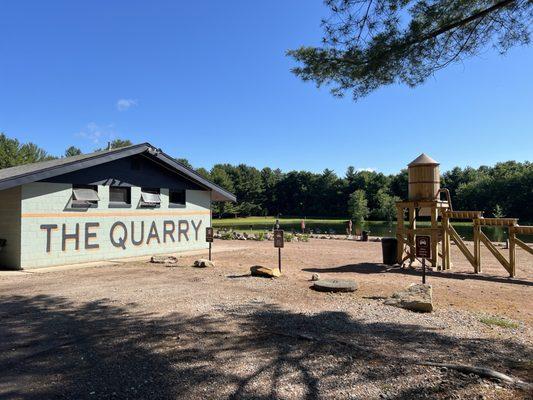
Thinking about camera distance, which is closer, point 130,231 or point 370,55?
point 370,55

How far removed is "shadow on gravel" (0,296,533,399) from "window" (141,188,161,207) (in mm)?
9737

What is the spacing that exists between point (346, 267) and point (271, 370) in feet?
31.0

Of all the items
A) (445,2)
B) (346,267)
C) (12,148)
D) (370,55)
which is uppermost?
(12,148)

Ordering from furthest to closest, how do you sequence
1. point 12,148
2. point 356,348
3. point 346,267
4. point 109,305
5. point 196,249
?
point 12,148 < point 196,249 < point 346,267 < point 109,305 < point 356,348

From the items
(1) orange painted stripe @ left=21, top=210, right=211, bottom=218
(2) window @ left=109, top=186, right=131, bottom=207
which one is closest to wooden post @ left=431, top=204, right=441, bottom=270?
(1) orange painted stripe @ left=21, top=210, right=211, bottom=218

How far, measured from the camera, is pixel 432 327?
5.93 m

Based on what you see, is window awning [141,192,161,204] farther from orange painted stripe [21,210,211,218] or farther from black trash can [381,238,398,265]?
black trash can [381,238,398,265]

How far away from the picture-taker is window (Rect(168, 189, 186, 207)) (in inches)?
705

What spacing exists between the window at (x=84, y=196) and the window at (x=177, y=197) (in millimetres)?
3806

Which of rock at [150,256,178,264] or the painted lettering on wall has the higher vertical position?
the painted lettering on wall

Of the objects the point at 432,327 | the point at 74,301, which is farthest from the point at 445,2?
the point at 74,301

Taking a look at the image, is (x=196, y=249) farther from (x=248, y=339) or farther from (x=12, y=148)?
(x=12, y=148)

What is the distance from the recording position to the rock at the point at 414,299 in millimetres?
6926

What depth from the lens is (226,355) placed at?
15.4ft
